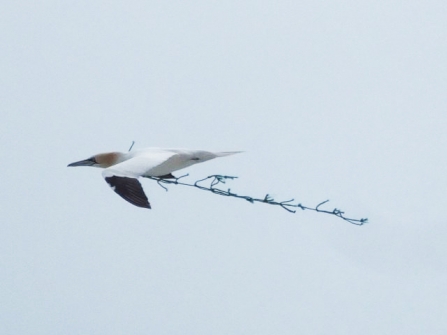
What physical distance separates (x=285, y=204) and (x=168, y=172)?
1.43 meters

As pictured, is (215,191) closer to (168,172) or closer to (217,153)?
(168,172)

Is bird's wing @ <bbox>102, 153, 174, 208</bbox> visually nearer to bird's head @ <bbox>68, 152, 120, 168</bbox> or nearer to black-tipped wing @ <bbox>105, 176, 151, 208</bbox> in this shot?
black-tipped wing @ <bbox>105, 176, 151, 208</bbox>

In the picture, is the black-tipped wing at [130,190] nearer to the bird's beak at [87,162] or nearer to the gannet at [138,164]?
the gannet at [138,164]

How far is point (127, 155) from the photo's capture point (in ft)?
26.5

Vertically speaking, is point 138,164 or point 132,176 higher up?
point 138,164

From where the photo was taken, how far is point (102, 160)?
27.1 feet

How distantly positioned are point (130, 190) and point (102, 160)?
157 cm

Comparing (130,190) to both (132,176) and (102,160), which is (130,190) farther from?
(102,160)

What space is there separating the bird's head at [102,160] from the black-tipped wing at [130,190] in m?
1.25

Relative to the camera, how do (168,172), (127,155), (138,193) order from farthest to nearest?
(127,155)
(168,172)
(138,193)

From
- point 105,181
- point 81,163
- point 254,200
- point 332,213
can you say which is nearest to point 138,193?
point 105,181

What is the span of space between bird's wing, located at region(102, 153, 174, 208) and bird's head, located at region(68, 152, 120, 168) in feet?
2.14

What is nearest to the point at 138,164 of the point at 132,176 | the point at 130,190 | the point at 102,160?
the point at 132,176

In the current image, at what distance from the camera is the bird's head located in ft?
→ 26.8
